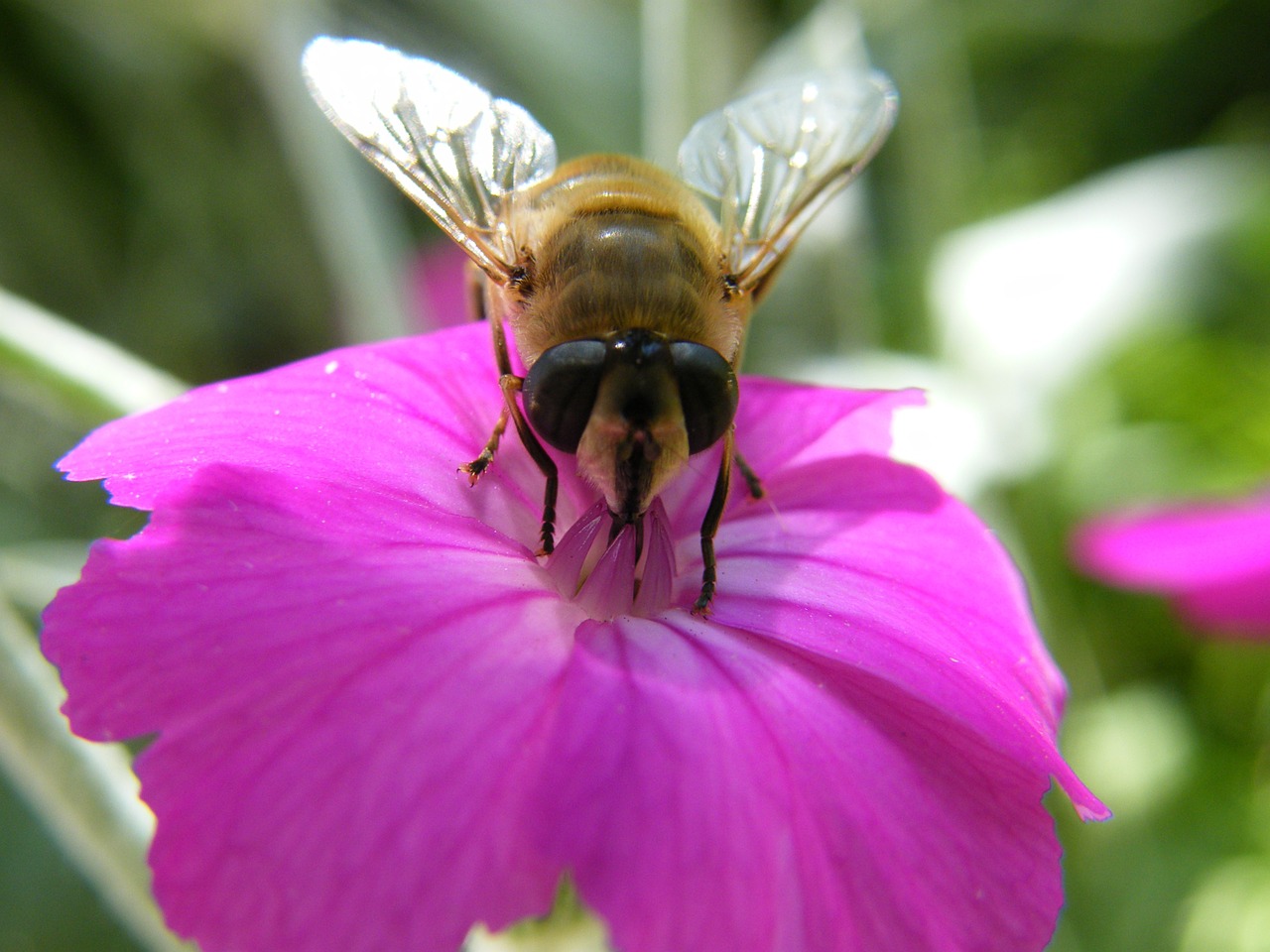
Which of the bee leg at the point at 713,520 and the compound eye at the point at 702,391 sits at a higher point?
the compound eye at the point at 702,391

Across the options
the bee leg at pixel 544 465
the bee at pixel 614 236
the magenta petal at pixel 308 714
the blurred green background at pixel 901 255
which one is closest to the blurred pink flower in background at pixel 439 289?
the blurred green background at pixel 901 255

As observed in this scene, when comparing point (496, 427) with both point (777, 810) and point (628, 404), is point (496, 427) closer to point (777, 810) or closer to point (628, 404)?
point (628, 404)

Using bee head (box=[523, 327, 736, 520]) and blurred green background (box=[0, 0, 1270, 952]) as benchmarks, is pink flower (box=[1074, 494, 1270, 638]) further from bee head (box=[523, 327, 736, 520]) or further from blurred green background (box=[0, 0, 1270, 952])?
bee head (box=[523, 327, 736, 520])

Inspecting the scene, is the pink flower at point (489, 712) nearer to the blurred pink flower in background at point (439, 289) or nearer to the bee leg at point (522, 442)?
the bee leg at point (522, 442)

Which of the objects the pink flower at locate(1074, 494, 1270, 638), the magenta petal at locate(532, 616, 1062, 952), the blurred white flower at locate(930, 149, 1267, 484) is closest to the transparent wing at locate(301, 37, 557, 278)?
the magenta petal at locate(532, 616, 1062, 952)

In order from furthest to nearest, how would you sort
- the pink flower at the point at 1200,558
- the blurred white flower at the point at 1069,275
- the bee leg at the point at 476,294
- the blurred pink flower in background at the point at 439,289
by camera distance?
the blurred pink flower in background at the point at 439,289, the blurred white flower at the point at 1069,275, the pink flower at the point at 1200,558, the bee leg at the point at 476,294

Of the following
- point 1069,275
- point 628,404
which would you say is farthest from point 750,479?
point 1069,275

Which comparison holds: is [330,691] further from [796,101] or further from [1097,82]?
[1097,82]
